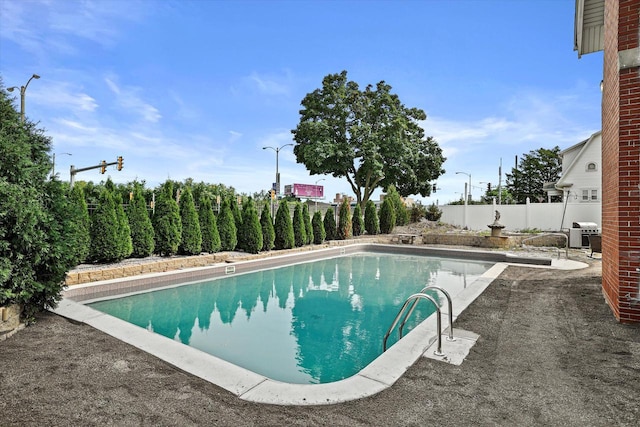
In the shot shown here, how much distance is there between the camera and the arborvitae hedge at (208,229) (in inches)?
420

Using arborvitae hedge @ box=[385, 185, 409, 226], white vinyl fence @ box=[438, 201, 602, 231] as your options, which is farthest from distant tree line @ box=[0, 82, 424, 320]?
white vinyl fence @ box=[438, 201, 602, 231]

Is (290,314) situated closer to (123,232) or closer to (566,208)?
(123,232)

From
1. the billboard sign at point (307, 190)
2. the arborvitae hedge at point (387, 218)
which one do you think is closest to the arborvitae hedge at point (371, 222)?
the arborvitae hedge at point (387, 218)

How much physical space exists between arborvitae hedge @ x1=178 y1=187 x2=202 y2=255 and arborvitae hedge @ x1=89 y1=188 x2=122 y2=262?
71.7 inches

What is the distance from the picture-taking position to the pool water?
4492 millimetres

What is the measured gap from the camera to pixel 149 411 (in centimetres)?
245

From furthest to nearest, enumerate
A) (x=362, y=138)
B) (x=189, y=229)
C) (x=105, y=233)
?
(x=362, y=138)
(x=189, y=229)
(x=105, y=233)

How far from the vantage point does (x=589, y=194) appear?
2153 cm

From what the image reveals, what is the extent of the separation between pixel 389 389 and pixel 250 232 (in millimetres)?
9401

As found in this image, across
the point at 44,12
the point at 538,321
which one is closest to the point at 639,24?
the point at 538,321

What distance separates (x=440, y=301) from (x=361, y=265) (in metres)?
5.39

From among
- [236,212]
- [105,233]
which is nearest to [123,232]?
[105,233]

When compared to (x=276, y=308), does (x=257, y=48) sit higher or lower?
higher

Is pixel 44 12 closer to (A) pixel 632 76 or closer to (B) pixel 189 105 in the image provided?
(B) pixel 189 105
